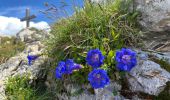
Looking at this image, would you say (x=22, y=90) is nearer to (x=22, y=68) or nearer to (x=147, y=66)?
(x=22, y=68)

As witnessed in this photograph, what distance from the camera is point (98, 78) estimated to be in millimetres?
4406

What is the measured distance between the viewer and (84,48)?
5047 mm

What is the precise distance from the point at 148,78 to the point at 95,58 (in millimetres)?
606

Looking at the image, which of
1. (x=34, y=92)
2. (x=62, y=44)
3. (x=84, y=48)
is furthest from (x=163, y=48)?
(x=34, y=92)

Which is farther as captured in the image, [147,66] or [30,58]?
[30,58]

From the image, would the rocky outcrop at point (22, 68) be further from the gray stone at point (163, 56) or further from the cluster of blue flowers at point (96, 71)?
the gray stone at point (163, 56)

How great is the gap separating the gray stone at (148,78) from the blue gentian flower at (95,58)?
35 centimetres

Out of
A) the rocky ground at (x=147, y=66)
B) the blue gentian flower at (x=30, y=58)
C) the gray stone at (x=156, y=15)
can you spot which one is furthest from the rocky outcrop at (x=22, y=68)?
the gray stone at (x=156, y=15)

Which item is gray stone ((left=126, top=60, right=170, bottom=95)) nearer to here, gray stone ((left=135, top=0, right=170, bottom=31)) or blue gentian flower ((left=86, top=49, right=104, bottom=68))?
blue gentian flower ((left=86, top=49, right=104, bottom=68))

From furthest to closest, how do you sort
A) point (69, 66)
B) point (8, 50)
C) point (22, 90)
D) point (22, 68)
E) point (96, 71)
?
point (8, 50), point (22, 68), point (22, 90), point (69, 66), point (96, 71)

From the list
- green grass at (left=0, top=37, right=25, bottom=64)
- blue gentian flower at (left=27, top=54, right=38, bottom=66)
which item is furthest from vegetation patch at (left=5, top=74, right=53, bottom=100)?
green grass at (left=0, top=37, right=25, bottom=64)

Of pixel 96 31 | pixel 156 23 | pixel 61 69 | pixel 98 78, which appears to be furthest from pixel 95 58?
pixel 156 23

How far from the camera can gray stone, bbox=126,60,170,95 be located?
171 inches

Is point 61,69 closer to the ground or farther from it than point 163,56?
closer to the ground
